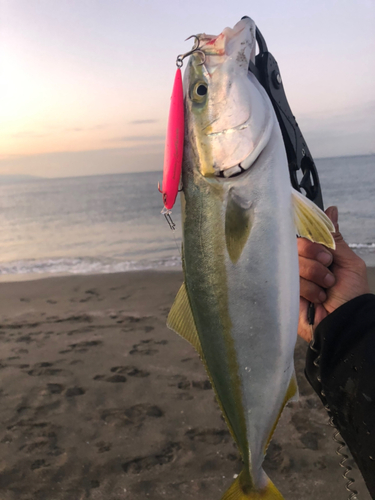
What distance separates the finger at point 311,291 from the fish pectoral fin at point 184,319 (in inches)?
34.8

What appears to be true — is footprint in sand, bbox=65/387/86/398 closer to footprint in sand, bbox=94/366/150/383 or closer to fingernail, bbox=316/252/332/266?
footprint in sand, bbox=94/366/150/383

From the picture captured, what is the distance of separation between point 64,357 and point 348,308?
447 cm

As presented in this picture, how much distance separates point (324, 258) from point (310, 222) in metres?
0.81

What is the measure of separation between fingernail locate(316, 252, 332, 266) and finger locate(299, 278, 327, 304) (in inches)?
5.8

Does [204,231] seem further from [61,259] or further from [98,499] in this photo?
[61,259]

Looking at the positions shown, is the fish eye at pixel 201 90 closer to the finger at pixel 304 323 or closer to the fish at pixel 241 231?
the fish at pixel 241 231

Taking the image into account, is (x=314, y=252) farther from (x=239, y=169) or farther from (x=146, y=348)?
(x=146, y=348)

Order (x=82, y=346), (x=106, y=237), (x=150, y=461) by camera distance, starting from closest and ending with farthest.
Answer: (x=150, y=461), (x=82, y=346), (x=106, y=237)

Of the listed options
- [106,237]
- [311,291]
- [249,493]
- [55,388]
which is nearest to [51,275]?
A: [106,237]

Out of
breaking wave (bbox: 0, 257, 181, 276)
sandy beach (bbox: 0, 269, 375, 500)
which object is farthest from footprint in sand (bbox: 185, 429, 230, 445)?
breaking wave (bbox: 0, 257, 181, 276)

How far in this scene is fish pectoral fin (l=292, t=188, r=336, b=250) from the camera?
155cm

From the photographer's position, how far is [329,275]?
2.26 meters

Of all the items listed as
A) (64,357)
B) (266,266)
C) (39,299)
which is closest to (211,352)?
(266,266)

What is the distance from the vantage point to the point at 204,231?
1507mm
